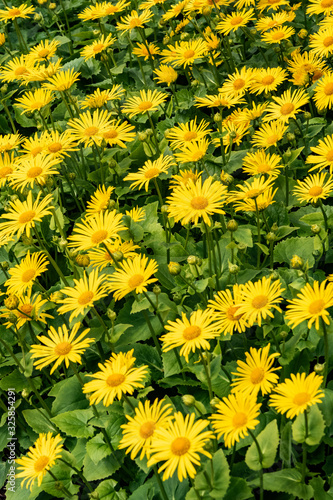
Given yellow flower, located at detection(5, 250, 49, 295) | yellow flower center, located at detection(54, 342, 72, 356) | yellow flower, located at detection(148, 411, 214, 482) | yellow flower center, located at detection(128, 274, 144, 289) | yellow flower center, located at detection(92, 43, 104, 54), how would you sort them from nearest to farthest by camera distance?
yellow flower, located at detection(148, 411, 214, 482), yellow flower center, located at detection(54, 342, 72, 356), yellow flower center, located at detection(128, 274, 144, 289), yellow flower, located at detection(5, 250, 49, 295), yellow flower center, located at detection(92, 43, 104, 54)

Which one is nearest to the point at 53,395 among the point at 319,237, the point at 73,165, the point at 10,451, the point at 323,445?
the point at 10,451

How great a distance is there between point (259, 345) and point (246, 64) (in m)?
2.37

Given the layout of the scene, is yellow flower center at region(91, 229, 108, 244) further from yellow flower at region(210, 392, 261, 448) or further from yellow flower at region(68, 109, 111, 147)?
yellow flower at region(210, 392, 261, 448)

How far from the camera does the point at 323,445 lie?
2209 mm

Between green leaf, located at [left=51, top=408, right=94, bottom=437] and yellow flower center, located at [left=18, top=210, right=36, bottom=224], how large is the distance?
0.88m

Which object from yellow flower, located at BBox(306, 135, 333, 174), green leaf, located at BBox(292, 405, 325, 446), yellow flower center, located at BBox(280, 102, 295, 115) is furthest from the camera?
yellow flower center, located at BBox(280, 102, 295, 115)

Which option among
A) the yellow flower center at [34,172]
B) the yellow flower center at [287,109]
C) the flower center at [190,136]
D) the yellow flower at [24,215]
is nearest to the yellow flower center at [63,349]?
the yellow flower at [24,215]

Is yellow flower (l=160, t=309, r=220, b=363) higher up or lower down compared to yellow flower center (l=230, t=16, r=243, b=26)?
lower down

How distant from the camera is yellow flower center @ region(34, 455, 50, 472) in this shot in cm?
211

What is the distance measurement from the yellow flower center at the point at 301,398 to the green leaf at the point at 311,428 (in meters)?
0.12

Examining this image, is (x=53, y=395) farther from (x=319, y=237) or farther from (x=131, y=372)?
(x=319, y=237)

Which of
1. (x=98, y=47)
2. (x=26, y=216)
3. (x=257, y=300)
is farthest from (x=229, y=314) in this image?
(x=98, y=47)

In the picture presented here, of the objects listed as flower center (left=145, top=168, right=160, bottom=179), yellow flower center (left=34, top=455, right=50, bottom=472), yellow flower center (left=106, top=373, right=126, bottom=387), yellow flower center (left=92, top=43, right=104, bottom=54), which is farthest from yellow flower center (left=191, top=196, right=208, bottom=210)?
yellow flower center (left=92, top=43, right=104, bottom=54)

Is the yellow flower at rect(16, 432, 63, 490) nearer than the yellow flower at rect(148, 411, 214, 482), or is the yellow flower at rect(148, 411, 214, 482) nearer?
the yellow flower at rect(148, 411, 214, 482)
